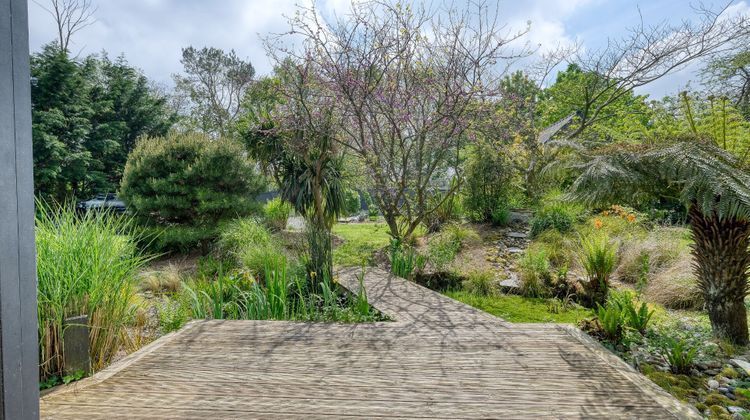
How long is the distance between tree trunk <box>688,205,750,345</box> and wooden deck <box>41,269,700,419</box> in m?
1.12

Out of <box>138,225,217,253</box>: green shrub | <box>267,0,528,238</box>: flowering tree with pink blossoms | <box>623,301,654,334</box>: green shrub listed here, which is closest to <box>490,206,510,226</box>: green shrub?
<box>267,0,528,238</box>: flowering tree with pink blossoms

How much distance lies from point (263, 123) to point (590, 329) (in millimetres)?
6105

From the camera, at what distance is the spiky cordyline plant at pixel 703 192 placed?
2.32m

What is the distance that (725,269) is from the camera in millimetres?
2684

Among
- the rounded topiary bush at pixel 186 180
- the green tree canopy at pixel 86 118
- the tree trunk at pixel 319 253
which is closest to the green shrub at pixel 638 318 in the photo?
the tree trunk at pixel 319 253

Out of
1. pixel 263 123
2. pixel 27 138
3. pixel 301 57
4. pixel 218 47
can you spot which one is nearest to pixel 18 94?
pixel 27 138

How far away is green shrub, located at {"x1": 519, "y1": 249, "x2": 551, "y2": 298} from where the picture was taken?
4426 mm

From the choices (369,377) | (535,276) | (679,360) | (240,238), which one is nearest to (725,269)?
(679,360)

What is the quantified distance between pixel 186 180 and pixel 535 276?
566 cm

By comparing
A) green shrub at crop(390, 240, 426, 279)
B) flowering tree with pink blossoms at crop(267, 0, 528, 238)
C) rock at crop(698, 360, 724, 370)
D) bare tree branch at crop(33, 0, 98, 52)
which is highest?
bare tree branch at crop(33, 0, 98, 52)

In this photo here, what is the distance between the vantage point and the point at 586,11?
10.8ft

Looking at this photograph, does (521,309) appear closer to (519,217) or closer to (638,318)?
(638,318)

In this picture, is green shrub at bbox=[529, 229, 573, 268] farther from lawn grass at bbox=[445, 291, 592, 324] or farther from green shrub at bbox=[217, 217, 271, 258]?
green shrub at bbox=[217, 217, 271, 258]

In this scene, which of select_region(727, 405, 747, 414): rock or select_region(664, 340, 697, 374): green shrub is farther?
select_region(664, 340, 697, 374): green shrub
